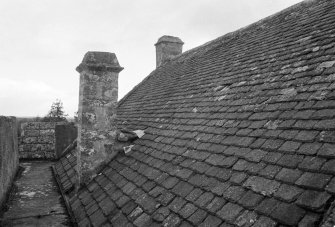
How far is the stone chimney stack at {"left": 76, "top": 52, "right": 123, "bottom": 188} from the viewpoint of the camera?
594cm

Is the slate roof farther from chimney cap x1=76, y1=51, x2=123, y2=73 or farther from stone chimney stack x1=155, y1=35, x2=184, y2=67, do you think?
stone chimney stack x1=155, y1=35, x2=184, y2=67

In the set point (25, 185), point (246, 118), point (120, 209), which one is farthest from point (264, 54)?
point (25, 185)

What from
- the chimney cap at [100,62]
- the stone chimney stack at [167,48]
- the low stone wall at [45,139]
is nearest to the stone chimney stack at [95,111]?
the chimney cap at [100,62]

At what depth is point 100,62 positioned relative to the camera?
6.25m

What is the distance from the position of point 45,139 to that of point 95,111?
4569 millimetres

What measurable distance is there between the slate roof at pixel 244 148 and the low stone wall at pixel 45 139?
2.89 metres

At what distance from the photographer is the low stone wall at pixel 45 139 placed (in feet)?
31.5

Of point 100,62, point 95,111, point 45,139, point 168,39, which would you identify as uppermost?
point 168,39

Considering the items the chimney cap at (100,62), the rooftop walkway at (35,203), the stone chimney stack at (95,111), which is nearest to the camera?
the rooftop walkway at (35,203)

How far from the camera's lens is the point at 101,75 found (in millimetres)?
6242

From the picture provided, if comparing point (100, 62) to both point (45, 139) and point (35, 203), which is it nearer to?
point (35, 203)

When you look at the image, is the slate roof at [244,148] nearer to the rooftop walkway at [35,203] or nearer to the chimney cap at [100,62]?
the rooftop walkway at [35,203]

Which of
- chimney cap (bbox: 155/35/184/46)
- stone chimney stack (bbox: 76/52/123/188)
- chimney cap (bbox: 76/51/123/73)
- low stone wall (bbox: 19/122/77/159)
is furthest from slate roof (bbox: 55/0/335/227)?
chimney cap (bbox: 155/35/184/46)

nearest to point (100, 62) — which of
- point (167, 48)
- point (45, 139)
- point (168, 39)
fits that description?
point (45, 139)
